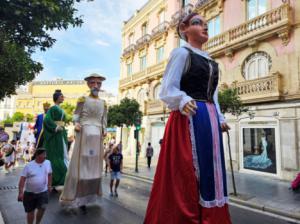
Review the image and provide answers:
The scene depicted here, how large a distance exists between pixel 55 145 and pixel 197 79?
4737 millimetres

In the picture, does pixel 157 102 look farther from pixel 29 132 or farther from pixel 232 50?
pixel 29 132

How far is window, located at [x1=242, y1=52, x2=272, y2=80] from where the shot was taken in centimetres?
1291

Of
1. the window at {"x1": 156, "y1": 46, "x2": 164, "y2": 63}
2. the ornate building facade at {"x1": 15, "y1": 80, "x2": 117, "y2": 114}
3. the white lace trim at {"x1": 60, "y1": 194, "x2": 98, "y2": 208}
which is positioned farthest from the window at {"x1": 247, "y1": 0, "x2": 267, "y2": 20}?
the ornate building facade at {"x1": 15, "y1": 80, "x2": 117, "y2": 114}

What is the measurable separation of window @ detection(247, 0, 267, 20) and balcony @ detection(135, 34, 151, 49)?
37.3ft

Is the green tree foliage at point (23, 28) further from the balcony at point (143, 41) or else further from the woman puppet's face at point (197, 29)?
the balcony at point (143, 41)

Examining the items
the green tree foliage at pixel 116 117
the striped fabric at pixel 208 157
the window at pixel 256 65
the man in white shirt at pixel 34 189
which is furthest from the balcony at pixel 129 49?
the striped fabric at pixel 208 157

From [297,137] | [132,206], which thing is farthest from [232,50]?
[132,206]

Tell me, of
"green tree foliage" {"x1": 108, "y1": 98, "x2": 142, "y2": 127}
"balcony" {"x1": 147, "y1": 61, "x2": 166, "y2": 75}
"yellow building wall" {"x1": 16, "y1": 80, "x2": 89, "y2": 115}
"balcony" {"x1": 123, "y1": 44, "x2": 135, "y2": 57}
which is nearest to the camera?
"green tree foliage" {"x1": 108, "y1": 98, "x2": 142, "y2": 127}

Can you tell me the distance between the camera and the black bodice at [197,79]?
2.38 metres

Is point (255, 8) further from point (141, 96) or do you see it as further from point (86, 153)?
point (141, 96)

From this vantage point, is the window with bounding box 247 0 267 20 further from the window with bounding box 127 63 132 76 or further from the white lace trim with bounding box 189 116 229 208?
the window with bounding box 127 63 132 76

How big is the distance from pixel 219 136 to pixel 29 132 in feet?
60.1

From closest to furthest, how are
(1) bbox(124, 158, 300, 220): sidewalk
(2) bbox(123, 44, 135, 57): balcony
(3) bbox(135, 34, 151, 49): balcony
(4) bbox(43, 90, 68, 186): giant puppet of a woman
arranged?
(4) bbox(43, 90, 68, 186): giant puppet of a woman → (1) bbox(124, 158, 300, 220): sidewalk → (3) bbox(135, 34, 151, 49): balcony → (2) bbox(123, 44, 135, 57): balcony

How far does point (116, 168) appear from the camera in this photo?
719 centimetres
